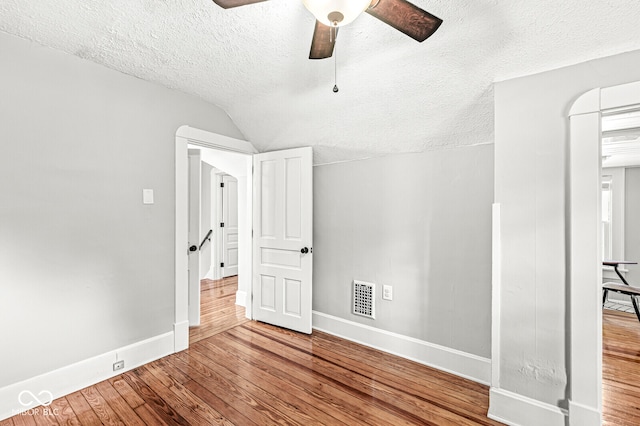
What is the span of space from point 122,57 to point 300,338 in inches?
112

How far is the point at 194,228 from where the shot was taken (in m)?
3.38

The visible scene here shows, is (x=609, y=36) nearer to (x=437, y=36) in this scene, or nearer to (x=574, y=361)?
(x=437, y=36)

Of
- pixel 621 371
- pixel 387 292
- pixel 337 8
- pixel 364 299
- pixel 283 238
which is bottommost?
pixel 621 371

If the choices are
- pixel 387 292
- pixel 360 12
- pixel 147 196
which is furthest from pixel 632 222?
pixel 147 196

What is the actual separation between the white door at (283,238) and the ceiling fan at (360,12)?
1.85 metres

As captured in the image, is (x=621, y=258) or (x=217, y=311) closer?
(x=217, y=311)

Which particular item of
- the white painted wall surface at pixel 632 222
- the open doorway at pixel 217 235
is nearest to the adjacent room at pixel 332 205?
the open doorway at pixel 217 235

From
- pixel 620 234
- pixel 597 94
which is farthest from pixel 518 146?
pixel 620 234

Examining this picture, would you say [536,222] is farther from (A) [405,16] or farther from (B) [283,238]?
(B) [283,238]

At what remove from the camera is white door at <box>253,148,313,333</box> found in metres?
3.20

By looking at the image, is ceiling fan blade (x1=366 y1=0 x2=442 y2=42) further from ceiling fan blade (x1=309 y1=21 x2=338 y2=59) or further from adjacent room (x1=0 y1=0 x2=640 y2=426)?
ceiling fan blade (x1=309 y1=21 x2=338 y2=59)

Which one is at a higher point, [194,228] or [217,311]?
[194,228]

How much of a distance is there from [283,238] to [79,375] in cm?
198

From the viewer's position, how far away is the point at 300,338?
3121mm
